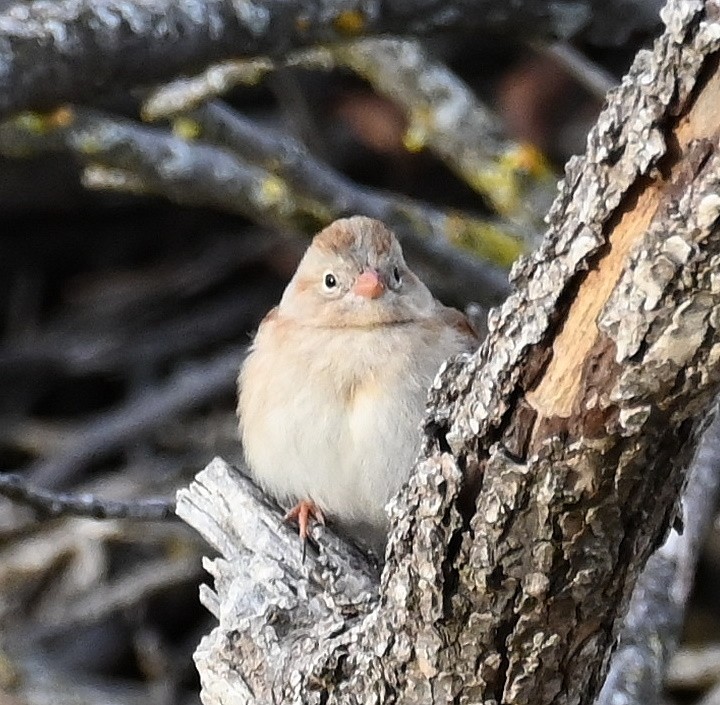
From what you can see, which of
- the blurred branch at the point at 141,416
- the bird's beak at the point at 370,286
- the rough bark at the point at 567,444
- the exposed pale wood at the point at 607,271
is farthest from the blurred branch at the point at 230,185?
the exposed pale wood at the point at 607,271

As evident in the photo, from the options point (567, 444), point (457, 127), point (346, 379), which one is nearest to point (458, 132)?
point (457, 127)

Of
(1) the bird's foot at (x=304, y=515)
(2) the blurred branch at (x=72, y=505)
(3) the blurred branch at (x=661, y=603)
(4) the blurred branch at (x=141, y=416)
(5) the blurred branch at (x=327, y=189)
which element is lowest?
(3) the blurred branch at (x=661, y=603)

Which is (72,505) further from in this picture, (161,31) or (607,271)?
(607,271)

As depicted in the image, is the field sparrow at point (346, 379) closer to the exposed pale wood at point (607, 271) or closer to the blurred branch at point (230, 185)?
the blurred branch at point (230, 185)

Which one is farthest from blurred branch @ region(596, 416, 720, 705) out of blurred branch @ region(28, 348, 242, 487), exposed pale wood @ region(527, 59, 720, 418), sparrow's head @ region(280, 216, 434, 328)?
blurred branch @ region(28, 348, 242, 487)

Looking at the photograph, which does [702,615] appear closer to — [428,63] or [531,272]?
[428,63]

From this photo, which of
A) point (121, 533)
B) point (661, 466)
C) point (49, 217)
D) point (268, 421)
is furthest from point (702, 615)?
point (661, 466)
